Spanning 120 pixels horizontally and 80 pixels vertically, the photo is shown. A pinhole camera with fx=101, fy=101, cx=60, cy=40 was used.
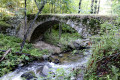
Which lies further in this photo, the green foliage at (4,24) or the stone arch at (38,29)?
the green foliage at (4,24)

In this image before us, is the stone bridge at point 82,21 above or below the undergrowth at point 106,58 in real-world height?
above

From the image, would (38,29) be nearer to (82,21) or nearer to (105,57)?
(82,21)

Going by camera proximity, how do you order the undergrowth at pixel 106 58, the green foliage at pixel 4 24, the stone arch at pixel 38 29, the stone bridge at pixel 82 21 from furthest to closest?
1. the green foliage at pixel 4 24
2. the stone arch at pixel 38 29
3. the stone bridge at pixel 82 21
4. the undergrowth at pixel 106 58

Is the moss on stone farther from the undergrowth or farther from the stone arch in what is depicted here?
the undergrowth

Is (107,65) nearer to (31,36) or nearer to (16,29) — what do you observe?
(31,36)

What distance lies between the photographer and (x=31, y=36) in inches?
358

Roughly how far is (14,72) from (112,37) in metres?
4.61

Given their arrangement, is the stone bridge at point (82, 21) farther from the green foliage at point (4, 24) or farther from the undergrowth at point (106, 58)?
the green foliage at point (4, 24)

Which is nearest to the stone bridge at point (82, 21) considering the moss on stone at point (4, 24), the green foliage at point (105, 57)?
the green foliage at point (105, 57)

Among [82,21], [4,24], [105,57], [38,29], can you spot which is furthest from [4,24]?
[105,57]

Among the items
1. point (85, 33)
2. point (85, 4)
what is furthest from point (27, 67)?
point (85, 4)

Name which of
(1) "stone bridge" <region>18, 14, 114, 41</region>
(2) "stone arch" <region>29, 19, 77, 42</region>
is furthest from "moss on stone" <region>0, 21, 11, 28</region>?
(1) "stone bridge" <region>18, 14, 114, 41</region>

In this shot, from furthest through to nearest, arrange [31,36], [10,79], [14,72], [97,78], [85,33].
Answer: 1. [31,36]
2. [85,33]
3. [14,72]
4. [10,79]
5. [97,78]

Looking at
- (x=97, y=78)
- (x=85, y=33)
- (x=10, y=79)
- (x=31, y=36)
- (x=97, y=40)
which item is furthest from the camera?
(x=31, y=36)
